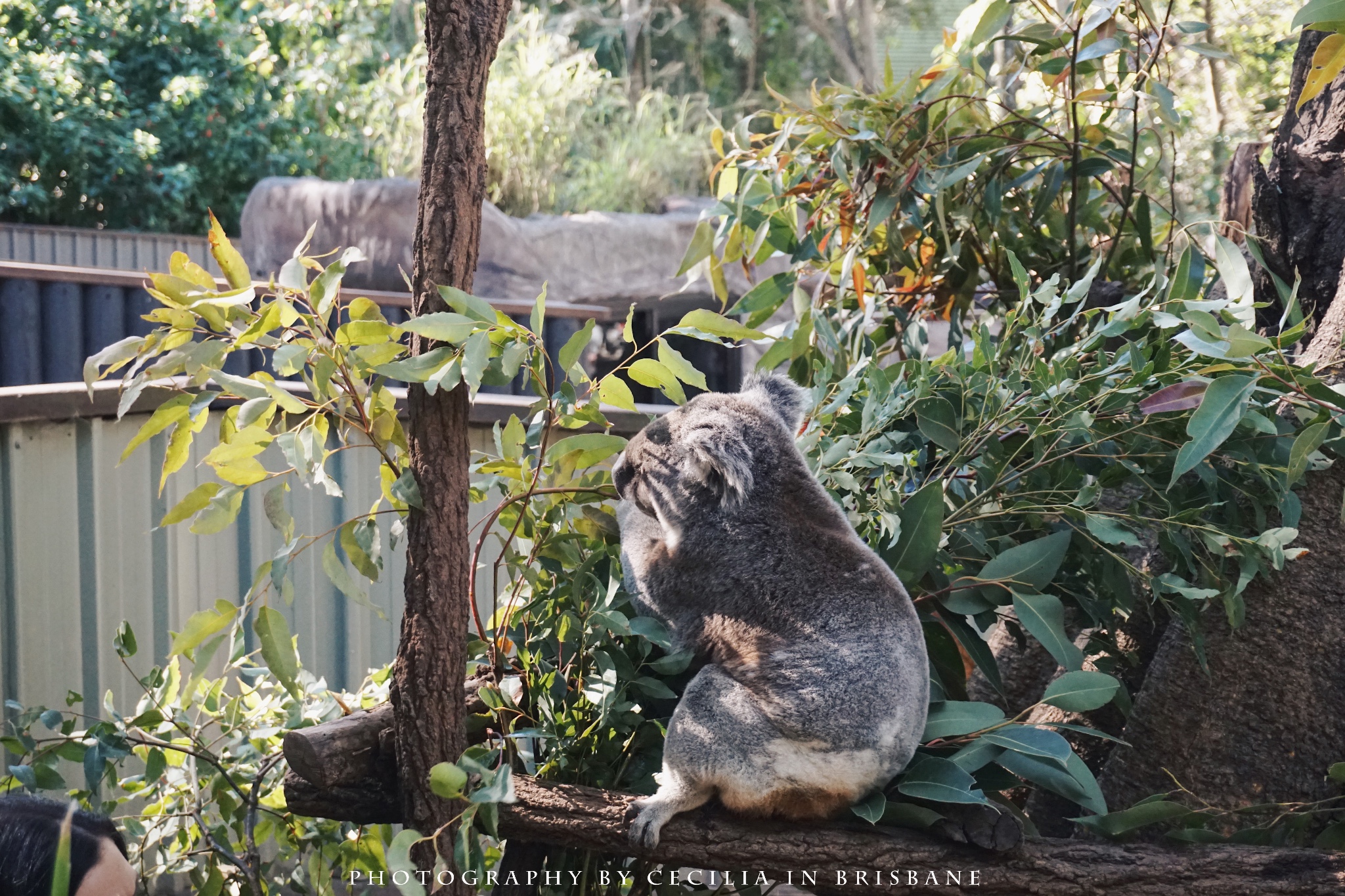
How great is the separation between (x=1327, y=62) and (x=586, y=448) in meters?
1.08

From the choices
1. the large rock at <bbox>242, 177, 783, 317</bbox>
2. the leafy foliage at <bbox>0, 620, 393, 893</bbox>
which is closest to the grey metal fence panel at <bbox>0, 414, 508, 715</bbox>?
the leafy foliage at <bbox>0, 620, 393, 893</bbox>

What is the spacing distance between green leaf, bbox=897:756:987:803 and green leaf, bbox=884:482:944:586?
277mm

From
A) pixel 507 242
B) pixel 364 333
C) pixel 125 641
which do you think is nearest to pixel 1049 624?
pixel 364 333

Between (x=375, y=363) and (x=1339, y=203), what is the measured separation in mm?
1683

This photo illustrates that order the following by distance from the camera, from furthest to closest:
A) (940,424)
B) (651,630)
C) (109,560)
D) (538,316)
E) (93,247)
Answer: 1. (93,247)
2. (109,560)
3. (940,424)
4. (651,630)
5. (538,316)

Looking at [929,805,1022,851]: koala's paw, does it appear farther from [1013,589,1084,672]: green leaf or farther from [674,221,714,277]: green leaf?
[674,221,714,277]: green leaf

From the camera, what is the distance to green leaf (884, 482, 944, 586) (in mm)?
1483

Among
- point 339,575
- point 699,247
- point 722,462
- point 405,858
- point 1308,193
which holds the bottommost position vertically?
point 405,858

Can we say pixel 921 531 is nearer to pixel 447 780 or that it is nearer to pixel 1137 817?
pixel 1137 817

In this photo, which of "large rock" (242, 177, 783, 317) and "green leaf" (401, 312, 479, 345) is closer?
"green leaf" (401, 312, 479, 345)

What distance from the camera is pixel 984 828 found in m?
1.24

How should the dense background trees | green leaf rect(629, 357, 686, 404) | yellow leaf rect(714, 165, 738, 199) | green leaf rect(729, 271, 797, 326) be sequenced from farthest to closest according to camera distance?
the dense background trees
yellow leaf rect(714, 165, 738, 199)
green leaf rect(729, 271, 797, 326)
green leaf rect(629, 357, 686, 404)

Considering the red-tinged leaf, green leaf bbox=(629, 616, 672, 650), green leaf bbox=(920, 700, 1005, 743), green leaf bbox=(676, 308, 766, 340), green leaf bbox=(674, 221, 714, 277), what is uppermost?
green leaf bbox=(674, 221, 714, 277)

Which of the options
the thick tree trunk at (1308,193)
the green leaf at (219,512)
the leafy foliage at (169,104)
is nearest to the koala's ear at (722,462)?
the green leaf at (219,512)
